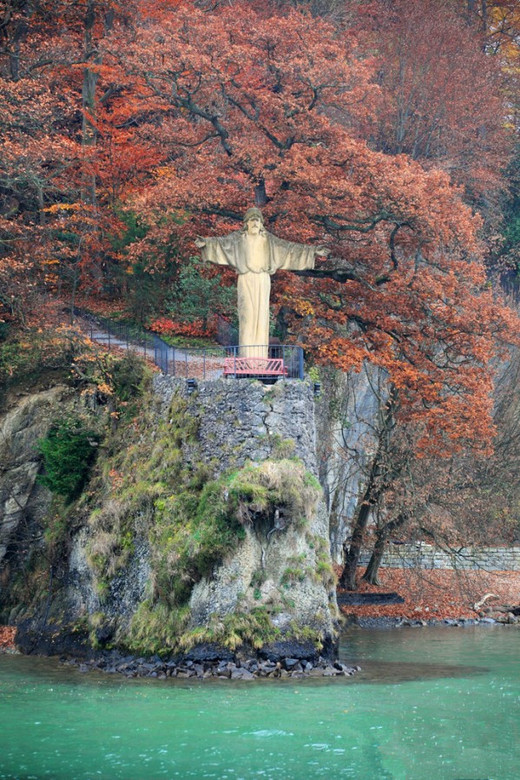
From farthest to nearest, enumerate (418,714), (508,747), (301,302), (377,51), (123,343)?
(377,51) → (123,343) → (301,302) → (418,714) → (508,747)

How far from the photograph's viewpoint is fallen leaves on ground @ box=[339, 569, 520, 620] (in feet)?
106

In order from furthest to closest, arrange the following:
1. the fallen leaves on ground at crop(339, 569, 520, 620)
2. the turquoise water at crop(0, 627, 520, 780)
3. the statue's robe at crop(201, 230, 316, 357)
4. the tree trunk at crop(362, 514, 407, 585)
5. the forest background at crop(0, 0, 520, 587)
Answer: the tree trunk at crop(362, 514, 407, 585) → the fallen leaves on ground at crop(339, 569, 520, 620) → the forest background at crop(0, 0, 520, 587) → the statue's robe at crop(201, 230, 316, 357) → the turquoise water at crop(0, 627, 520, 780)

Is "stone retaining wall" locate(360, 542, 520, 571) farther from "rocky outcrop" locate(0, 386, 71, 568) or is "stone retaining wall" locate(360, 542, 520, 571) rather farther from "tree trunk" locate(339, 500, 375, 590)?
"rocky outcrop" locate(0, 386, 71, 568)

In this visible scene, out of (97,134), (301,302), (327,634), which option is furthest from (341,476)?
(97,134)

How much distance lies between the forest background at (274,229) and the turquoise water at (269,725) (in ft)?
28.9

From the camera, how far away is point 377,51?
47.4m

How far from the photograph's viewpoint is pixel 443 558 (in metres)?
37.7

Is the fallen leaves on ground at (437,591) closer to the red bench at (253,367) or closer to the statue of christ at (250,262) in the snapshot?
the red bench at (253,367)

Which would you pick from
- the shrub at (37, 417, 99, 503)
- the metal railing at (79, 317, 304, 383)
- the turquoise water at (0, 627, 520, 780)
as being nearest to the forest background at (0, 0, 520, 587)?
the metal railing at (79, 317, 304, 383)

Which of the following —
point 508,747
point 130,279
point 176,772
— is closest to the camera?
point 176,772

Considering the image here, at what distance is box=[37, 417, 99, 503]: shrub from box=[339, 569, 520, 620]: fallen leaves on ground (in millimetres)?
8342

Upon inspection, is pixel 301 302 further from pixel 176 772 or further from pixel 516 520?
pixel 176 772

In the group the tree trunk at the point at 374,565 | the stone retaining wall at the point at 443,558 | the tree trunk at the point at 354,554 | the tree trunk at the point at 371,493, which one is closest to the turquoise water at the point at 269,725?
the tree trunk at the point at 371,493

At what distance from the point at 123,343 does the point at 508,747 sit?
18.3 m
